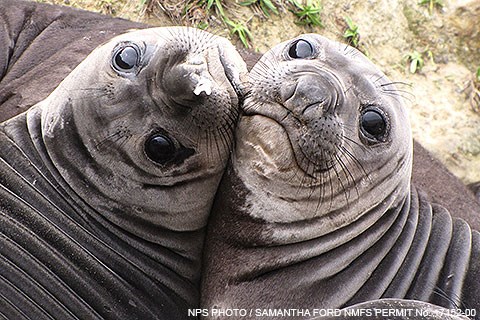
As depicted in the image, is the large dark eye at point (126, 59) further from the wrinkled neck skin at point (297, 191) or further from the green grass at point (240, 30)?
the green grass at point (240, 30)

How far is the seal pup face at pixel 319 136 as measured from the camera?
14.9 ft

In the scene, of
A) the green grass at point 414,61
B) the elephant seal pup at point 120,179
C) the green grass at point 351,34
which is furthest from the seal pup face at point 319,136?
the green grass at point 414,61

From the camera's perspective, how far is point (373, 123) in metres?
4.74

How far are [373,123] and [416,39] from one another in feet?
10.2

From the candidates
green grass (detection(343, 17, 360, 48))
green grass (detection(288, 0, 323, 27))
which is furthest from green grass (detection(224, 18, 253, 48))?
green grass (detection(343, 17, 360, 48))

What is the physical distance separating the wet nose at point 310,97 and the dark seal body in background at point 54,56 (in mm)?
1528

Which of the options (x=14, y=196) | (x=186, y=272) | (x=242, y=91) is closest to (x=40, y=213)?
(x=14, y=196)

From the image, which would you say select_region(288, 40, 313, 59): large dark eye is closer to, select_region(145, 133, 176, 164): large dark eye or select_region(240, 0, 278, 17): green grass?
select_region(145, 133, 176, 164): large dark eye

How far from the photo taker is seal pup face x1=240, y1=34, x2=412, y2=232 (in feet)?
14.9

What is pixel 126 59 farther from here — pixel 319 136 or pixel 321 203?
pixel 321 203

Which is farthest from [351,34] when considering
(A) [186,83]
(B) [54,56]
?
(A) [186,83]

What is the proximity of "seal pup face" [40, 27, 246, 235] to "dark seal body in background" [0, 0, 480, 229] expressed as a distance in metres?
1.05

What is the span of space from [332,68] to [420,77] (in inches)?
116

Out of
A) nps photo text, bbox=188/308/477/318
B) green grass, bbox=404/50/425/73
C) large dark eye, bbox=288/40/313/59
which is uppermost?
large dark eye, bbox=288/40/313/59
